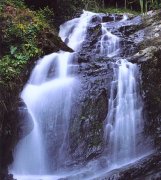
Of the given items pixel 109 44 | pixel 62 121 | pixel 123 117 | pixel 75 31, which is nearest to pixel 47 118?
pixel 62 121

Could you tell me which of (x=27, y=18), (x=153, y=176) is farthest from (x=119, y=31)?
(x=153, y=176)

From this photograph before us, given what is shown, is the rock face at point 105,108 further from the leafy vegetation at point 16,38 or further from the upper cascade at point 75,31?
the upper cascade at point 75,31

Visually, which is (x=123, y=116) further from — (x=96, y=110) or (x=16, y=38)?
(x=16, y=38)

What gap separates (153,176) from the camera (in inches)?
278

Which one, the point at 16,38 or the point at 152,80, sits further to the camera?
the point at 16,38

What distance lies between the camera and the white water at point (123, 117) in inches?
313

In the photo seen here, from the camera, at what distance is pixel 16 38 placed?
10.0 m

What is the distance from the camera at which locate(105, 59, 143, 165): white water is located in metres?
7.96

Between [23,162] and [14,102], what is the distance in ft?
3.94

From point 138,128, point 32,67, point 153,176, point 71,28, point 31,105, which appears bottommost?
point 153,176

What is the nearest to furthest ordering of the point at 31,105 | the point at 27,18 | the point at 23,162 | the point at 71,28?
the point at 23,162 < the point at 31,105 < the point at 27,18 < the point at 71,28

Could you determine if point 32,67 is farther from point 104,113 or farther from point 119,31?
point 119,31

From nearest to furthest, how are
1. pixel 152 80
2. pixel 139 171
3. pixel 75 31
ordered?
1. pixel 139 171
2. pixel 152 80
3. pixel 75 31

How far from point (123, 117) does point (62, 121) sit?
1.25 meters
